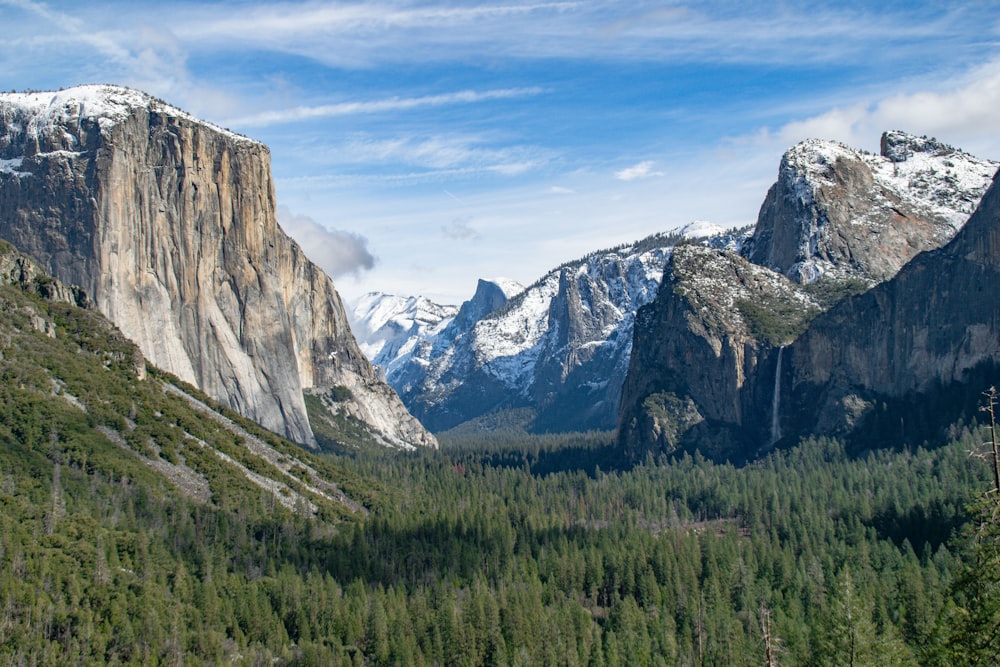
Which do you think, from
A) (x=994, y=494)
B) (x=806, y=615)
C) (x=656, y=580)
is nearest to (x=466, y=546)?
(x=656, y=580)

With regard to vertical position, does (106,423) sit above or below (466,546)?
above

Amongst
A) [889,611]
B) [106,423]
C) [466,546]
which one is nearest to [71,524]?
[106,423]

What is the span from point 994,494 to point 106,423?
129 meters

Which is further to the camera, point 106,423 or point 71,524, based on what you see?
point 106,423

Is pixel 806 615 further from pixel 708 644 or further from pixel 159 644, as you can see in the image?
pixel 159 644

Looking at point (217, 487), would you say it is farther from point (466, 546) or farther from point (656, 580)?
point (656, 580)

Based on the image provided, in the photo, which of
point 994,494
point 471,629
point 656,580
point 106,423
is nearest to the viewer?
point 994,494

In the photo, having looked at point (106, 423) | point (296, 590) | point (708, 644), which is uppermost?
point (106, 423)

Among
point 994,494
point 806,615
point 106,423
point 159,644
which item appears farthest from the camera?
point 106,423

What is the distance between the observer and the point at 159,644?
339 feet

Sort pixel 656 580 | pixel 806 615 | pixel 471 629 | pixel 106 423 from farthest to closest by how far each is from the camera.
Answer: pixel 106 423, pixel 656 580, pixel 806 615, pixel 471 629

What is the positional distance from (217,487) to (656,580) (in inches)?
2356

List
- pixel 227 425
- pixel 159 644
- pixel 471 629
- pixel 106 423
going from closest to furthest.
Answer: pixel 159 644, pixel 471 629, pixel 106 423, pixel 227 425

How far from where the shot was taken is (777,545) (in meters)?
155
